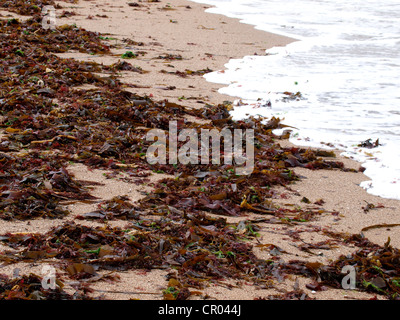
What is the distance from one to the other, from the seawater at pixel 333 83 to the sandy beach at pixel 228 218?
11.0 inches

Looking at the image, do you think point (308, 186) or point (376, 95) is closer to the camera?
point (308, 186)

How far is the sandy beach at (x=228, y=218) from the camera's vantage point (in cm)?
260

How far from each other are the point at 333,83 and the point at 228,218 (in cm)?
430

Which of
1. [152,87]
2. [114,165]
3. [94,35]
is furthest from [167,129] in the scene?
[94,35]

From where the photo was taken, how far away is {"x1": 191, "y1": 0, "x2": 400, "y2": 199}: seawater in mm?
5117

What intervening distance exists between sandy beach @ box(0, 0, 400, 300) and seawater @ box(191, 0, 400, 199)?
0.92ft

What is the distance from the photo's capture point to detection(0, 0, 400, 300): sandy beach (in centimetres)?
260

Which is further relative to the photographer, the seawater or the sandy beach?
the seawater

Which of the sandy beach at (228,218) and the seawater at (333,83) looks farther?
the seawater at (333,83)

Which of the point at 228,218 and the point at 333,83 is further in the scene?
the point at 333,83

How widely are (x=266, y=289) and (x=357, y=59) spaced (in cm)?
674

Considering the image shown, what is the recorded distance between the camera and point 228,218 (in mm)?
3438
